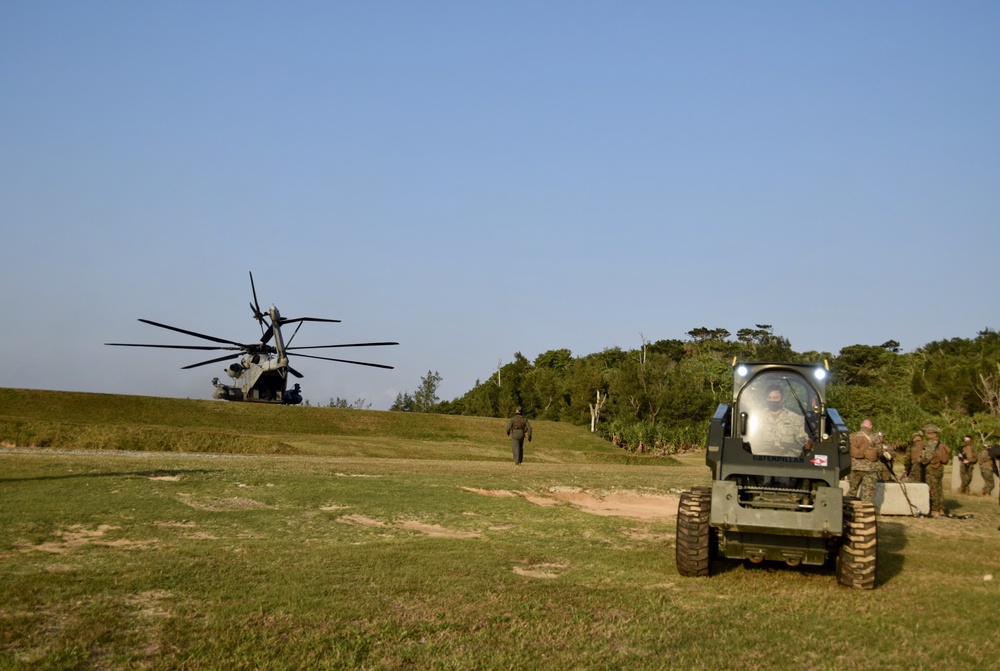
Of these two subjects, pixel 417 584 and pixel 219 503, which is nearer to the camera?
pixel 417 584

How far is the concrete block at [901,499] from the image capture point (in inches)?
791

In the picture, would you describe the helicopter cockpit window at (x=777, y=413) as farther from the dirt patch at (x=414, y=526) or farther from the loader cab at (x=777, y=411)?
the dirt patch at (x=414, y=526)

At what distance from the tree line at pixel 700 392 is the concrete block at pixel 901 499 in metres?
20.2

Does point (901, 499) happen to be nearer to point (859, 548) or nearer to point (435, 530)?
point (859, 548)

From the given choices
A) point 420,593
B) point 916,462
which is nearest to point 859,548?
point 420,593

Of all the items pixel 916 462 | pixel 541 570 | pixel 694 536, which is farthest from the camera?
pixel 916 462

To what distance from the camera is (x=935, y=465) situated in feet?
71.9

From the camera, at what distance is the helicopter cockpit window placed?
11.4 m

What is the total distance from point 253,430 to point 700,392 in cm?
3714

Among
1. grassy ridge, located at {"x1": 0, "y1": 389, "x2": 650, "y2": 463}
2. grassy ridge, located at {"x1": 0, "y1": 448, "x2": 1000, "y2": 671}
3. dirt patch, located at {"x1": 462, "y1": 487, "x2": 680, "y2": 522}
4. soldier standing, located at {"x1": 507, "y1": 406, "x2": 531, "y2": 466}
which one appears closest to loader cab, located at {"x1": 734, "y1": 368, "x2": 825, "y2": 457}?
grassy ridge, located at {"x1": 0, "y1": 448, "x2": 1000, "y2": 671}

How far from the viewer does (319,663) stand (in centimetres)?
707

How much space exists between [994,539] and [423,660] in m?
13.7

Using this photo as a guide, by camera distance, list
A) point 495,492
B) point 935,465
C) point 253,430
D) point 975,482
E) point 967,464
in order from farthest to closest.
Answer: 1. point 253,430
2. point 975,482
3. point 967,464
4. point 935,465
5. point 495,492

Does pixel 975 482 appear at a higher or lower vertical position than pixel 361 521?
higher
